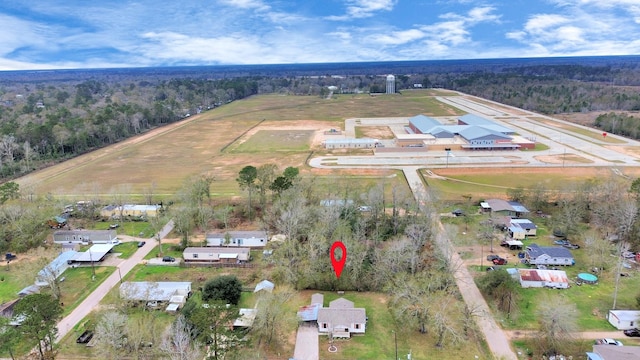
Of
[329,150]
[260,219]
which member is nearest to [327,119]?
[329,150]

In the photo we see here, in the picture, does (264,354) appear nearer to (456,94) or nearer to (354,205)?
(354,205)

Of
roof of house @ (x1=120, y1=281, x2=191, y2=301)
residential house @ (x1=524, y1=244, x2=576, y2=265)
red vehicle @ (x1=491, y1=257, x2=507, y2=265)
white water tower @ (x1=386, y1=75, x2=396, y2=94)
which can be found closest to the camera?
roof of house @ (x1=120, y1=281, x2=191, y2=301)

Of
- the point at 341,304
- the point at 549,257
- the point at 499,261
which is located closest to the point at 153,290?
the point at 341,304

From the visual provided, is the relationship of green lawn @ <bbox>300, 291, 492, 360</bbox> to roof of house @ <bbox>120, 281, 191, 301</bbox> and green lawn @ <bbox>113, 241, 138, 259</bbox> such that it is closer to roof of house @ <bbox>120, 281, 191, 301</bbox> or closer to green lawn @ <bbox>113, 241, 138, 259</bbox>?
roof of house @ <bbox>120, 281, 191, 301</bbox>

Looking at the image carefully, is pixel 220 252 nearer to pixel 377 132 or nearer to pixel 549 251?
pixel 549 251

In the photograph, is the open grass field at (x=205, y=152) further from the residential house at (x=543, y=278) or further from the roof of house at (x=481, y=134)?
the residential house at (x=543, y=278)

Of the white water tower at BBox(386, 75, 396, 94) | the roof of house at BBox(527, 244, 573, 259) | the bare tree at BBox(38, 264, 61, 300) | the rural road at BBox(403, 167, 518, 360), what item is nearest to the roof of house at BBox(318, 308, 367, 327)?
the rural road at BBox(403, 167, 518, 360)

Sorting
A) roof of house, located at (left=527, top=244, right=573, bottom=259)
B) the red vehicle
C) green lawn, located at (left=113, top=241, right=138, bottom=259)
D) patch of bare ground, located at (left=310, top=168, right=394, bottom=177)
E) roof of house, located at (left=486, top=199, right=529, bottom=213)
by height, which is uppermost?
patch of bare ground, located at (left=310, top=168, right=394, bottom=177)
